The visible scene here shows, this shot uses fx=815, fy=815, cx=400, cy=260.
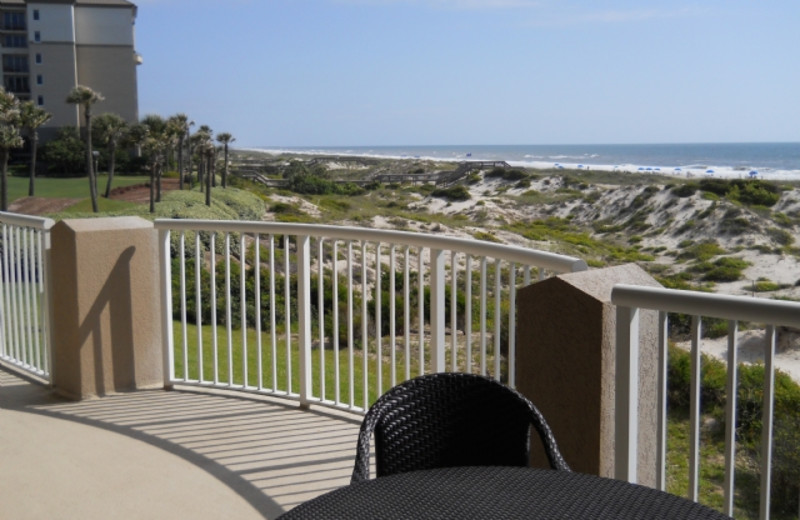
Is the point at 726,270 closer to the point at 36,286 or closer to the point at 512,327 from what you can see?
the point at 36,286

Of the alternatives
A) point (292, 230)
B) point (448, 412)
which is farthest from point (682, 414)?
point (448, 412)

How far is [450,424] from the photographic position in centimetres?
221

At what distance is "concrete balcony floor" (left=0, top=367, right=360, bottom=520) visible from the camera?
3.54 m

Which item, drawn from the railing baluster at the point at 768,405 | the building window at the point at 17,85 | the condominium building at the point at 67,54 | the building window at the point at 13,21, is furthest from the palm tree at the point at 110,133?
the railing baluster at the point at 768,405

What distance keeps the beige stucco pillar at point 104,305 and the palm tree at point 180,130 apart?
80.7 ft

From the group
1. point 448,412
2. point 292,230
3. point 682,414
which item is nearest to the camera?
point 448,412

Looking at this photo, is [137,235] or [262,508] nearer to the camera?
[262,508]

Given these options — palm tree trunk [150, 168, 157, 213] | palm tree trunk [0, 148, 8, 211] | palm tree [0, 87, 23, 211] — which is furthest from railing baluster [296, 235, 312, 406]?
palm tree trunk [150, 168, 157, 213]

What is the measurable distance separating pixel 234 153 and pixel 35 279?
2718 cm

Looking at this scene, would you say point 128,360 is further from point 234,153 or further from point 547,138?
point 547,138

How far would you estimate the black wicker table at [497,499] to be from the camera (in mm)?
1498

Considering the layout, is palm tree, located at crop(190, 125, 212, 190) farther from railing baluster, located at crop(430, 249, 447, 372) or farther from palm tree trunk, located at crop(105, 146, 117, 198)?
railing baluster, located at crop(430, 249, 447, 372)

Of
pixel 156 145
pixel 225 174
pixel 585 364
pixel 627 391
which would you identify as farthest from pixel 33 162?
pixel 627 391

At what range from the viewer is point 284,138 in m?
39.9
